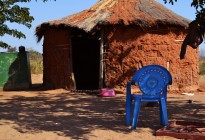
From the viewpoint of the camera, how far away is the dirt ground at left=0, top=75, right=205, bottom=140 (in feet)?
21.6

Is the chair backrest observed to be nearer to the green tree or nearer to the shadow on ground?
the shadow on ground

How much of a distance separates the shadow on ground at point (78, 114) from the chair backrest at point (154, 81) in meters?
0.70

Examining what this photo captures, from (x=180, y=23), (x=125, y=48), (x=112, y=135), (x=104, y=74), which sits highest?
(x=180, y=23)

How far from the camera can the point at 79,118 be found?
844 cm

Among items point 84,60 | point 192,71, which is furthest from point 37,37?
point 192,71

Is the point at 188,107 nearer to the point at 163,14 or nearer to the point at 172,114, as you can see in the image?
the point at 172,114

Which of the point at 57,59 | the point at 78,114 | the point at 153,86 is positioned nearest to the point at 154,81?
the point at 153,86

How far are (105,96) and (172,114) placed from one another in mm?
4653

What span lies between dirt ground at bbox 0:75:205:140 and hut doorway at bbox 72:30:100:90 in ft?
19.0

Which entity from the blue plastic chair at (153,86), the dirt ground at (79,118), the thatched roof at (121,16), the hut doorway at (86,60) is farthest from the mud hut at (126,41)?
the blue plastic chair at (153,86)

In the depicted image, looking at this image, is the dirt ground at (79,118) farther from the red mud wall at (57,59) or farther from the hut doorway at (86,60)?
the hut doorway at (86,60)

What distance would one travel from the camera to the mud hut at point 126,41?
14438mm

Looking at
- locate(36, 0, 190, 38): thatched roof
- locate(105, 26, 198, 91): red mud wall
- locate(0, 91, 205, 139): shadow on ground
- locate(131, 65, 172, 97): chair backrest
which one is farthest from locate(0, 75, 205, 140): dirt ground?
locate(36, 0, 190, 38): thatched roof

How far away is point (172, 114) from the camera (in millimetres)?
8898
